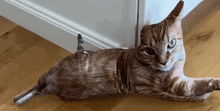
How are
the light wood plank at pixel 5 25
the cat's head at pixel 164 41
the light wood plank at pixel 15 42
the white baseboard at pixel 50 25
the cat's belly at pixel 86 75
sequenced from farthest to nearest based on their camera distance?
1. the light wood plank at pixel 5 25
2. the light wood plank at pixel 15 42
3. the white baseboard at pixel 50 25
4. the cat's belly at pixel 86 75
5. the cat's head at pixel 164 41

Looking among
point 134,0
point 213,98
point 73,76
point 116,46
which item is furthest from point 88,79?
point 213,98

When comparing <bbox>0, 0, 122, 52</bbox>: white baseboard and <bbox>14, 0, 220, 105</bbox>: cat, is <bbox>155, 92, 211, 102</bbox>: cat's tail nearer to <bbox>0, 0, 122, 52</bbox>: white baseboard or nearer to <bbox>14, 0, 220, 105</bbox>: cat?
<bbox>14, 0, 220, 105</bbox>: cat

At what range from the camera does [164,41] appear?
1063 millimetres

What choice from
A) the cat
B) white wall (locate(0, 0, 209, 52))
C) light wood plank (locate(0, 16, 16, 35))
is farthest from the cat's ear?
light wood plank (locate(0, 16, 16, 35))

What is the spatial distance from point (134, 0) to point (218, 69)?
0.54 metres

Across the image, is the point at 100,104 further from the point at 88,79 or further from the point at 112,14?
the point at 112,14

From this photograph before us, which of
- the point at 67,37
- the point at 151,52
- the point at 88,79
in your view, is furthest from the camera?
the point at 67,37

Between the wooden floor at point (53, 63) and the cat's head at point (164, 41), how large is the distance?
0.26 metres

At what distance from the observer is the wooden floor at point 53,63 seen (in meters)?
1.28

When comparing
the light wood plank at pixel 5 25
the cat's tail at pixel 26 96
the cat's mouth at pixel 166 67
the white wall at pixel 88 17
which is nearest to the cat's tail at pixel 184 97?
the cat's mouth at pixel 166 67

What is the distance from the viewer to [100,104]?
1305mm

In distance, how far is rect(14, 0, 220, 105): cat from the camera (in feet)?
3.55

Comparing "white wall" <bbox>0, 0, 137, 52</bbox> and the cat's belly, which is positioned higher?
"white wall" <bbox>0, 0, 137, 52</bbox>

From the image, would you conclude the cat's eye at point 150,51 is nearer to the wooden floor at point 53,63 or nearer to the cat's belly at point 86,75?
the cat's belly at point 86,75
